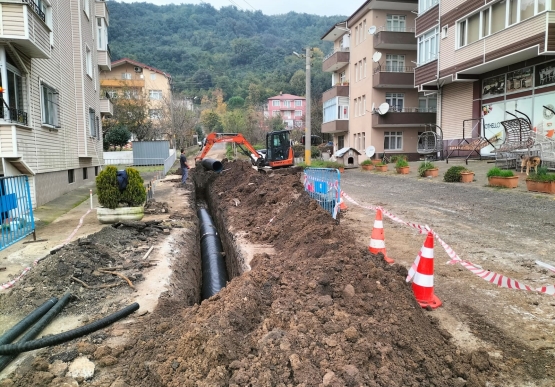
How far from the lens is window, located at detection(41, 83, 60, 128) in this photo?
12.5m

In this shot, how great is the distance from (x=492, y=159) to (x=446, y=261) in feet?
50.1

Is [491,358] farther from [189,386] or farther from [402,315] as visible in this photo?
[189,386]

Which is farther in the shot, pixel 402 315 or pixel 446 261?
pixel 446 261

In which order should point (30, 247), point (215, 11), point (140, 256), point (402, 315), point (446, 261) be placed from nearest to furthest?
point (402, 315), point (446, 261), point (140, 256), point (30, 247), point (215, 11)

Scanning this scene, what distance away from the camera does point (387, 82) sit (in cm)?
2998

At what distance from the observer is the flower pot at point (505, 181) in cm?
1202

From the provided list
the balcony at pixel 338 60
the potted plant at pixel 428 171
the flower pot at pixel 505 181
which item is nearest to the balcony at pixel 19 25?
the flower pot at pixel 505 181

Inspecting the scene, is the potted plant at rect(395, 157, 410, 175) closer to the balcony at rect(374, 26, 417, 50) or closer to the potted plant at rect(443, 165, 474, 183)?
the potted plant at rect(443, 165, 474, 183)

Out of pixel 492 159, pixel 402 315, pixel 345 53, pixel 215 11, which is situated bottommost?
pixel 402 315

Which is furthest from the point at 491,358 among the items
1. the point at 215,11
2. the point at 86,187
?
the point at 215,11

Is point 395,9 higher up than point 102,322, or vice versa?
point 395,9

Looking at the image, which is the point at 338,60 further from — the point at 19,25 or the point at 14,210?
the point at 14,210

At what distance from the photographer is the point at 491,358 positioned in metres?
3.25

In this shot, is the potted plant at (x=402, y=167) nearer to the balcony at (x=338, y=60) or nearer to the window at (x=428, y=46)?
the window at (x=428, y=46)
